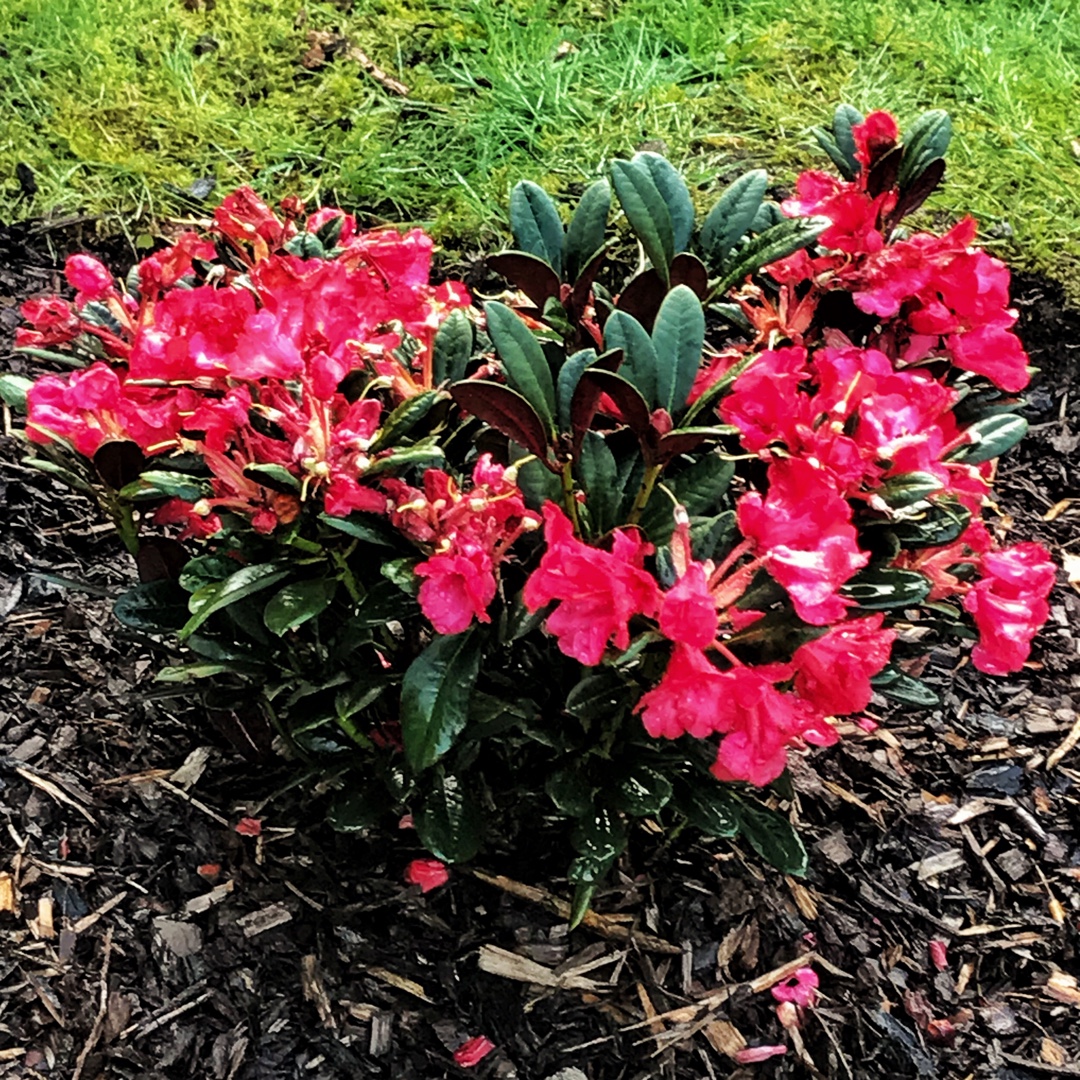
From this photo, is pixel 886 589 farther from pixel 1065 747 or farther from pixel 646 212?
pixel 1065 747

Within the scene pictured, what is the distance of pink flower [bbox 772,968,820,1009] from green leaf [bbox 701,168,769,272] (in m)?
1.10

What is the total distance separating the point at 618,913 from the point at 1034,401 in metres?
1.73

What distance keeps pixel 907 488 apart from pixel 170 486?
819 mm

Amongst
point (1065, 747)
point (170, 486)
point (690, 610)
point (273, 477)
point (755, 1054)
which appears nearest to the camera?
point (690, 610)

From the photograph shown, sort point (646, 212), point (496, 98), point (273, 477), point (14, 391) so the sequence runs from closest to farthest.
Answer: point (273, 477) < point (646, 212) < point (14, 391) < point (496, 98)

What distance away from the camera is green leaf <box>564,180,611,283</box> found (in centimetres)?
148

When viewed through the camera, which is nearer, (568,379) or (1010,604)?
(568,379)

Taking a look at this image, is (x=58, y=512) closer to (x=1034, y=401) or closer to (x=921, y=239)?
(x=921, y=239)

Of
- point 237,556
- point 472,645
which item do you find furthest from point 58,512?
point 472,645

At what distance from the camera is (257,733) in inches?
74.4

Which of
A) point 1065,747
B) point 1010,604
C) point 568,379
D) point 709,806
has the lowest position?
point 1065,747

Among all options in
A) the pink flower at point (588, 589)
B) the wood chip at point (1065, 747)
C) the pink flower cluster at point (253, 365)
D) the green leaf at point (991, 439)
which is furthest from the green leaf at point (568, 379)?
the wood chip at point (1065, 747)

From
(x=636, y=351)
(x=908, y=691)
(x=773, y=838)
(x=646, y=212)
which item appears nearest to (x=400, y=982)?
(x=773, y=838)

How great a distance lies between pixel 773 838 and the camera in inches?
63.9
